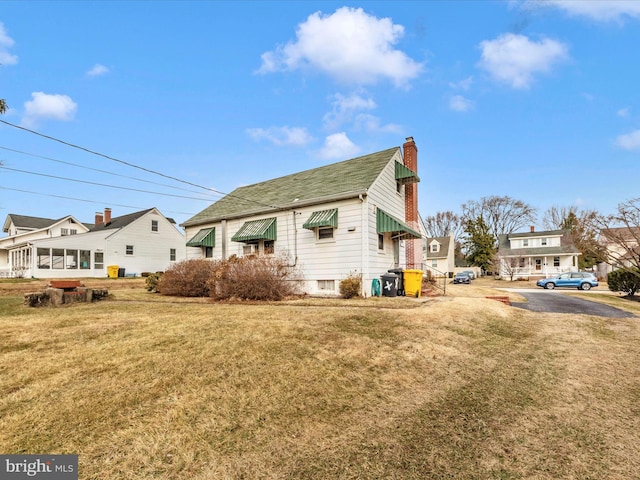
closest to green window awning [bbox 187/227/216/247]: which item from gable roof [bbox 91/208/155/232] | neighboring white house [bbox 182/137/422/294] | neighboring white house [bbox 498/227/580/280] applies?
neighboring white house [bbox 182/137/422/294]

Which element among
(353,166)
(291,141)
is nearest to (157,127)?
(291,141)

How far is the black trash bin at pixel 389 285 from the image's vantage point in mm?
13203

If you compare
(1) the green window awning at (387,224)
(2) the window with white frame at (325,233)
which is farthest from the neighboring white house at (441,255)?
(2) the window with white frame at (325,233)

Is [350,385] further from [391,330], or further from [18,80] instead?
[18,80]

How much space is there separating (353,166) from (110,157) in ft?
35.0

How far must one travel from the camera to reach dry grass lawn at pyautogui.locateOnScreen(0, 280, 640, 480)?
112 inches

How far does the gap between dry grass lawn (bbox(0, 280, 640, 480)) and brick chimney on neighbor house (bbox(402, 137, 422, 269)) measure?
33.9 feet

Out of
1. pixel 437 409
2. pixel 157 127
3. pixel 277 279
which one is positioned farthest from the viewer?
pixel 157 127

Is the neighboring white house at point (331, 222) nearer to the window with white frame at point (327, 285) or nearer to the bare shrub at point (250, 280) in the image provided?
the window with white frame at point (327, 285)

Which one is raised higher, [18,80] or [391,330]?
[18,80]

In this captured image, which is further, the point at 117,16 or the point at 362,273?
the point at 362,273

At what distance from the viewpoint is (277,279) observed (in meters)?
12.5

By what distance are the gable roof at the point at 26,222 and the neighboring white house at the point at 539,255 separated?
58.2 metres

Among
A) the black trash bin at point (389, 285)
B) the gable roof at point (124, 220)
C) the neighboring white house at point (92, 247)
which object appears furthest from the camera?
the gable roof at point (124, 220)
